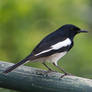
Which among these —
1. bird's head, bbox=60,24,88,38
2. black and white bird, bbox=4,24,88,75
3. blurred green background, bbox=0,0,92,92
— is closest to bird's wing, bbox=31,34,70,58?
black and white bird, bbox=4,24,88,75

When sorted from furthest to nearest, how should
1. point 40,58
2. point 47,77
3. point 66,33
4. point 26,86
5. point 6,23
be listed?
1. point 6,23
2. point 66,33
3. point 40,58
4. point 47,77
5. point 26,86

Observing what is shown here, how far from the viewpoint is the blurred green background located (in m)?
5.30

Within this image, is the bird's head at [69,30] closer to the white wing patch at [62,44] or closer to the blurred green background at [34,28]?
the white wing patch at [62,44]

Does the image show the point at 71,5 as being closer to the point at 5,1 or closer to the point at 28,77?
the point at 5,1

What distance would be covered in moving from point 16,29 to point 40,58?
1.15m

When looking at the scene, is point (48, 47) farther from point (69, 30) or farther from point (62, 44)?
point (69, 30)

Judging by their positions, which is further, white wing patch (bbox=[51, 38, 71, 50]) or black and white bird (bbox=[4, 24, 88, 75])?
white wing patch (bbox=[51, 38, 71, 50])

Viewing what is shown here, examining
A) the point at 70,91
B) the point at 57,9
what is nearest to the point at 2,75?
the point at 70,91

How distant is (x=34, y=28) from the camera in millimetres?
5582

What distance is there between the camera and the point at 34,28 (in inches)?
220

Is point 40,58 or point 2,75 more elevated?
point 40,58

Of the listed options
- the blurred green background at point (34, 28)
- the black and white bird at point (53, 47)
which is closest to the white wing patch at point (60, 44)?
the black and white bird at point (53, 47)

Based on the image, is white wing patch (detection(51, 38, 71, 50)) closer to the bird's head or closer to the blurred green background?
the bird's head

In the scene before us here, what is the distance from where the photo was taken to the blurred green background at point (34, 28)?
5.30m
